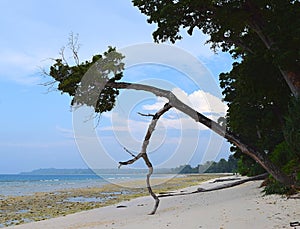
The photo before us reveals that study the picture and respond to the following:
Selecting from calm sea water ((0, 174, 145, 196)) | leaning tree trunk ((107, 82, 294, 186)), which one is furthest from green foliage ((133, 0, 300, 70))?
calm sea water ((0, 174, 145, 196))

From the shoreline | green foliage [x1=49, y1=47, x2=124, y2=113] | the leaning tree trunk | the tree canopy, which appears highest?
the tree canopy

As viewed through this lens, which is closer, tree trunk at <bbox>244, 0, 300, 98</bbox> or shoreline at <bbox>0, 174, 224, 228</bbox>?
tree trunk at <bbox>244, 0, 300, 98</bbox>

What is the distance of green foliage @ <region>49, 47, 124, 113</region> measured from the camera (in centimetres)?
970

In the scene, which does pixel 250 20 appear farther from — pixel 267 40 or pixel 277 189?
pixel 277 189

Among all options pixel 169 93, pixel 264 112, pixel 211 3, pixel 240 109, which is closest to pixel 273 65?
pixel 211 3

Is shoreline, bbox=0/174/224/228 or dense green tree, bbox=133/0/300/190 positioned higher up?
dense green tree, bbox=133/0/300/190

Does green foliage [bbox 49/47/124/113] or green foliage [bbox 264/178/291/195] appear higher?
green foliage [bbox 49/47/124/113]

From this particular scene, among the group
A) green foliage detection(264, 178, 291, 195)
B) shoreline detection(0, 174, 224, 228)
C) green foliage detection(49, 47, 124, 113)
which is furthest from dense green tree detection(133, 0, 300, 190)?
shoreline detection(0, 174, 224, 228)

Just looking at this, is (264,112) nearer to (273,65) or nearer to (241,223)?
(273,65)

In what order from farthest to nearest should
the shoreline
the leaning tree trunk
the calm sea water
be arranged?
1. the calm sea water
2. the shoreline
3. the leaning tree trunk

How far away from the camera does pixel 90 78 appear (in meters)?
9.64

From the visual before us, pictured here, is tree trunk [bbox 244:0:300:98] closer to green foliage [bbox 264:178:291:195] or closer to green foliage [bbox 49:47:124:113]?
green foliage [bbox 49:47:124:113]

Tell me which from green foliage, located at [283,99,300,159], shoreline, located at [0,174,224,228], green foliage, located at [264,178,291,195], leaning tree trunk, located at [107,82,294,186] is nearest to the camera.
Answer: green foliage, located at [283,99,300,159]

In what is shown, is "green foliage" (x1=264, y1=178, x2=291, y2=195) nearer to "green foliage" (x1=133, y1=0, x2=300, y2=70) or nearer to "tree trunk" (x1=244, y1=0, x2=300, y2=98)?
"tree trunk" (x1=244, y1=0, x2=300, y2=98)
